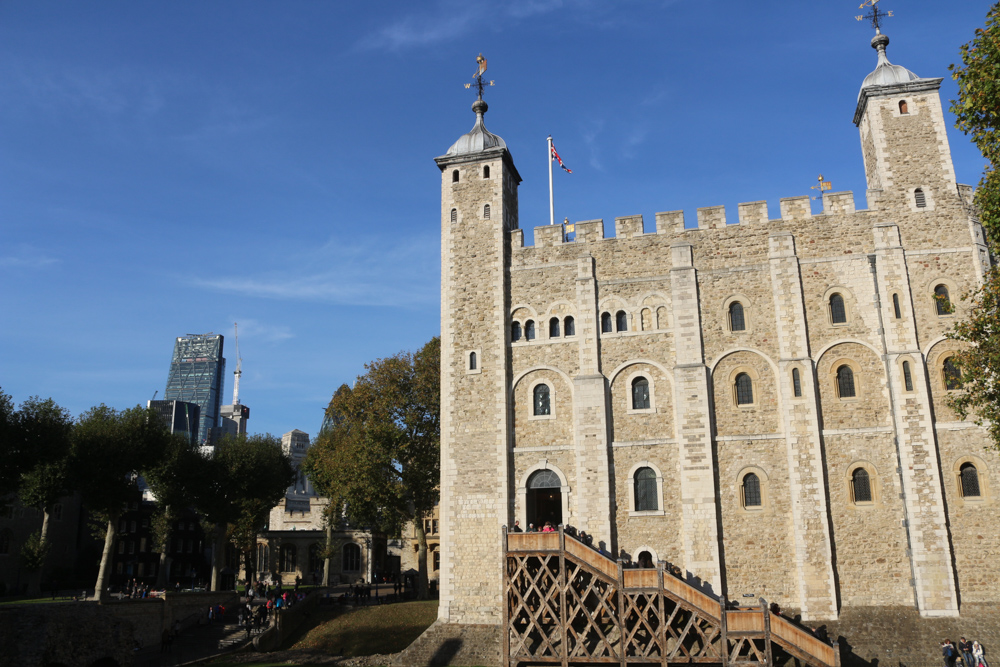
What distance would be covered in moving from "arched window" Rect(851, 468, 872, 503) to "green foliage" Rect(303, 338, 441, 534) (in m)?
22.8

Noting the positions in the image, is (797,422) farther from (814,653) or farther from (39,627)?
(39,627)

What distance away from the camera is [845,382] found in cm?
2867

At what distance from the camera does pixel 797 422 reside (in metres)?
28.2

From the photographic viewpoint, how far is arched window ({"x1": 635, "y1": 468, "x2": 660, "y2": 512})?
1144 inches

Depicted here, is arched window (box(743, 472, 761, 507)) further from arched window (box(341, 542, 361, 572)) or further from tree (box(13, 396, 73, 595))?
arched window (box(341, 542, 361, 572))

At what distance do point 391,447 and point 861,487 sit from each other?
23965mm

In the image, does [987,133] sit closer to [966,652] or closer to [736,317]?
[736,317]

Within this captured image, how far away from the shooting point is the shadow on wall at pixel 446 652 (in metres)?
27.6

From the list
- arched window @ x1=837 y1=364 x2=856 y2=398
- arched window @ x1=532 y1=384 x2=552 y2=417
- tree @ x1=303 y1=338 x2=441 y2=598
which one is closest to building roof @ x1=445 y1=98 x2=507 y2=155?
arched window @ x1=532 y1=384 x2=552 y2=417

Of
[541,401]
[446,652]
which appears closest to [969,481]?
[541,401]

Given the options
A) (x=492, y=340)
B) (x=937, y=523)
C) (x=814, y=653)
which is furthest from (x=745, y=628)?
(x=492, y=340)

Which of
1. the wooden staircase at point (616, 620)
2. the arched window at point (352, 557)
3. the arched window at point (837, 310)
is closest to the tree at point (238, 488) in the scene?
the arched window at point (352, 557)

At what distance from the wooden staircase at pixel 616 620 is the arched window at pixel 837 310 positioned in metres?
12.1

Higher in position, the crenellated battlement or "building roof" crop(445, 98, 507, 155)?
"building roof" crop(445, 98, 507, 155)
